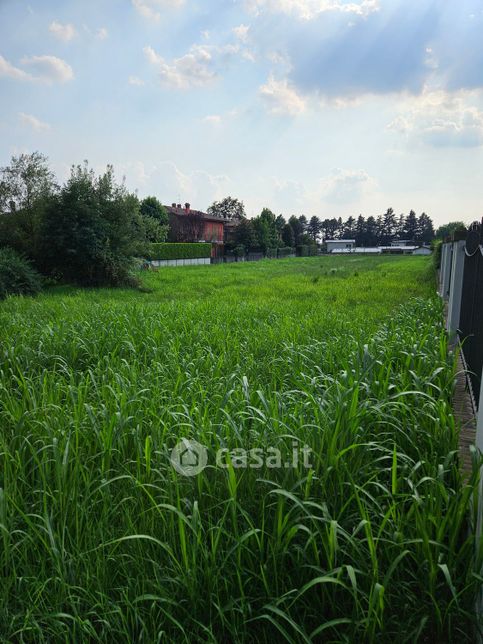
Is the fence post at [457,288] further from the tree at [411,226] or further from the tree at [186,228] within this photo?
the tree at [411,226]

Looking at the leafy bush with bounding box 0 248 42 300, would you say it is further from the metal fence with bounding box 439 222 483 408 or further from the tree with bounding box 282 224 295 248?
the tree with bounding box 282 224 295 248

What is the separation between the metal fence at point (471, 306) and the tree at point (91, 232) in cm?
1101

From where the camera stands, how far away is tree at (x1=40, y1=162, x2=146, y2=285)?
13523 millimetres

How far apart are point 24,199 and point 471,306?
15.6 meters

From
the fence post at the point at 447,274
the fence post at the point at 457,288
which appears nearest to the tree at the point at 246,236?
the fence post at the point at 447,274

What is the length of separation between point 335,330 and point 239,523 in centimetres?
388

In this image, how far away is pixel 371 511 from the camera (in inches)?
79.4

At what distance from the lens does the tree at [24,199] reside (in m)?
14.6

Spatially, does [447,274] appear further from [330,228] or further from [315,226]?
[315,226]

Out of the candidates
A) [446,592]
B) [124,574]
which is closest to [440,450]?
[446,592]

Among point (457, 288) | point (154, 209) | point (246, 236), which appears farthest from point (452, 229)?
point (246, 236)

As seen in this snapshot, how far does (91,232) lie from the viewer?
44.1ft

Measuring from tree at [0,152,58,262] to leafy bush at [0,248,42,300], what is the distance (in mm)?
2849

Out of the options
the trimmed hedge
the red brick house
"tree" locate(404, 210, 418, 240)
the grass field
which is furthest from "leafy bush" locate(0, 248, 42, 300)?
"tree" locate(404, 210, 418, 240)
